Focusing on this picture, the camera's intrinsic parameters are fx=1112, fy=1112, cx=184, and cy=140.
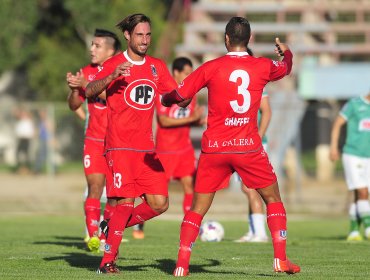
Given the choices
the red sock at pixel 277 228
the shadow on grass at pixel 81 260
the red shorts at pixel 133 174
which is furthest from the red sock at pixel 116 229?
the red sock at pixel 277 228

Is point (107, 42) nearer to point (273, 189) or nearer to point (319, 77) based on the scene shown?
point (273, 189)

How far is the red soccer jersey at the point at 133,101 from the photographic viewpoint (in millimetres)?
10430

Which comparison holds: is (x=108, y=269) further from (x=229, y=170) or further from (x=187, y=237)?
(x=229, y=170)

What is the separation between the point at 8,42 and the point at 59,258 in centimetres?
Result: 2393

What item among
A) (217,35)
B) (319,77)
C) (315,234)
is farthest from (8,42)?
(315,234)

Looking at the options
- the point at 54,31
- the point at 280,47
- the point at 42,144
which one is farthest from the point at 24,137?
the point at 280,47

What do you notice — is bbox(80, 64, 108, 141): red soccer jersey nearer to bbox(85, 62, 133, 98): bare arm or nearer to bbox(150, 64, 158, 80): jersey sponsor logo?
bbox(150, 64, 158, 80): jersey sponsor logo

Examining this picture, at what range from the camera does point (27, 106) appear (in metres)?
35.4

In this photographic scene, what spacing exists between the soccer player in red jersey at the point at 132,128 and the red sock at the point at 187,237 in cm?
66

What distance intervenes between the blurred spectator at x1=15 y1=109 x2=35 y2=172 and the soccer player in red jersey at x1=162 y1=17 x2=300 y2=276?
25477mm

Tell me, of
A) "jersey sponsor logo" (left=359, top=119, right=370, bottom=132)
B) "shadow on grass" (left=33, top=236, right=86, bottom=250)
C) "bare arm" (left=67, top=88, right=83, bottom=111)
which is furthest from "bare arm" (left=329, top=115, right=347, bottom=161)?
"bare arm" (left=67, top=88, right=83, bottom=111)

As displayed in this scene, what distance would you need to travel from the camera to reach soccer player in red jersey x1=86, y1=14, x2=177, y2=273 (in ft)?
34.0

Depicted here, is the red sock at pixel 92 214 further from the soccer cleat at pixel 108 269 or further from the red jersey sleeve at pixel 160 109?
the red jersey sleeve at pixel 160 109

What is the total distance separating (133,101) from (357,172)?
5.67 meters
